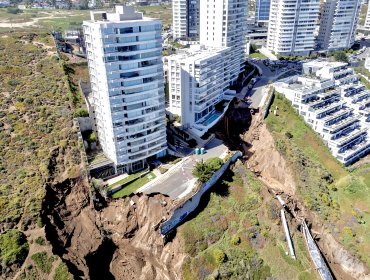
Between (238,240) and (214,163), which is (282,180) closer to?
(214,163)

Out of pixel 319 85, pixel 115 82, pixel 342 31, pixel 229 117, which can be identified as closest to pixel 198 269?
pixel 115 82

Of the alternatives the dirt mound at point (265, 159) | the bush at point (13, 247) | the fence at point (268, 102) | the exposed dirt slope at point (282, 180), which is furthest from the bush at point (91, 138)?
the fence at point (268, 102)

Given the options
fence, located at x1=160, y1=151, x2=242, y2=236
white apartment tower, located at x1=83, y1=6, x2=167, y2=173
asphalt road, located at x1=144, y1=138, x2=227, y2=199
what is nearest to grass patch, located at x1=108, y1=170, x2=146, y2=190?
white apartment tower, located at x1=83, y1=6, x2=167, y2=173

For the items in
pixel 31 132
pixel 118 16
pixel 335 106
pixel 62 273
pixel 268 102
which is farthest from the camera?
pixel 268 102

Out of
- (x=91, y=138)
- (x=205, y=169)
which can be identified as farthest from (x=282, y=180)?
(x=91, y=138)

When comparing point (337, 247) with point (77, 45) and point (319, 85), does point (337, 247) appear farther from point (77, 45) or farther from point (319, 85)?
point (77, 45)

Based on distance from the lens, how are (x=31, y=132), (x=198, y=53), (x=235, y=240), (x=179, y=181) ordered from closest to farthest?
(x=235, y=240), (x=179, y=181), (x=31, y=132), (x=198, y=53)
